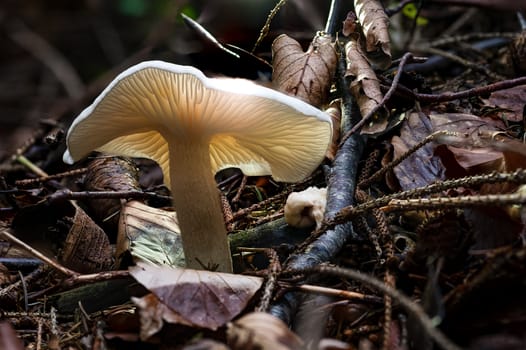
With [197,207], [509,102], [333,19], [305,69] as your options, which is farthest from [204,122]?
[509,102]

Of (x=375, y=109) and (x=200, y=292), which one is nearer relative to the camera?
(x=200, y=292)

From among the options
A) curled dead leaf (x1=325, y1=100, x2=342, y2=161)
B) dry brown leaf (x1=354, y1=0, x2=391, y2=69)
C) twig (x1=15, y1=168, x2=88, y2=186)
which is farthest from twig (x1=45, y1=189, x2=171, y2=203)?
dry brown leaf (x1=354, y1=0, x2=391, y2=69)

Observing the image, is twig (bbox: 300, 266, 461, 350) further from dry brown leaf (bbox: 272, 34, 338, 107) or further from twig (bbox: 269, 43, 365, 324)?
dry brown leaf (bbox: 272, 34, 338, 107)

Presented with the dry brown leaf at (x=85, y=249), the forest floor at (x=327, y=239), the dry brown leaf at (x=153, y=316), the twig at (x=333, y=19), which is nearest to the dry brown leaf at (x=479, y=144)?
the forest floor at (x=327, y=239)

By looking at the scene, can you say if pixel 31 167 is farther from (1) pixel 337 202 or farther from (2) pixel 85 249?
(1) pixel 337 202

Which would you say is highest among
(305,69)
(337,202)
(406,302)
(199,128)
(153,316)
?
(305,69)

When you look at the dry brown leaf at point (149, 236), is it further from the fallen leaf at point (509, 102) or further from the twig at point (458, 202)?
the fallen leaf at point (509, 102)
